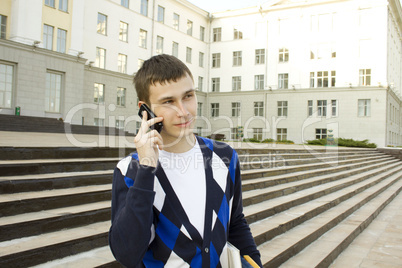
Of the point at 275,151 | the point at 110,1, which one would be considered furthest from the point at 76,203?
the point at 110,1

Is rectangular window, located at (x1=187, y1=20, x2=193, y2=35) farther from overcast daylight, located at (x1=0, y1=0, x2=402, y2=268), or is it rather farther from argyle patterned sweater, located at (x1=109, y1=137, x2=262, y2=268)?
argyle patterned sweater, located at (x1=109, y1=137, x2=262, y2=268)

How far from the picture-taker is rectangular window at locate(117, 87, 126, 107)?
31.4 m

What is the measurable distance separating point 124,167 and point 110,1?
3171 centimetres

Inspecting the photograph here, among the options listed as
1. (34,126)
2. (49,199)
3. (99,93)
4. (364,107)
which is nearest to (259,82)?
(364,107)

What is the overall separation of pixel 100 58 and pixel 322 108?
22.7 meters

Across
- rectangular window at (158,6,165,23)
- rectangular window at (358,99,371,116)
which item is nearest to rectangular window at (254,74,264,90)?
rectangular window at (358,99,371,116)

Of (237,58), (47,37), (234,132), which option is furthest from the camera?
(237,58)

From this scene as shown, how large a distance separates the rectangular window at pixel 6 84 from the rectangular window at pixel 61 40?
3.65m

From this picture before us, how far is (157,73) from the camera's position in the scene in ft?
5.78

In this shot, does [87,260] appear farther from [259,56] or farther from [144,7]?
[259,56]

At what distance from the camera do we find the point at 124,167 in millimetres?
1670

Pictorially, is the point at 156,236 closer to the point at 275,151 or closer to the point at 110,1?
the point at 275,151

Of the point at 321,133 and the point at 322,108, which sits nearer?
the point at 321,133

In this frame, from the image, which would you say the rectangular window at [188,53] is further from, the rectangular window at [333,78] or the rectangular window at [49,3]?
the rectangular window at [49,3]
